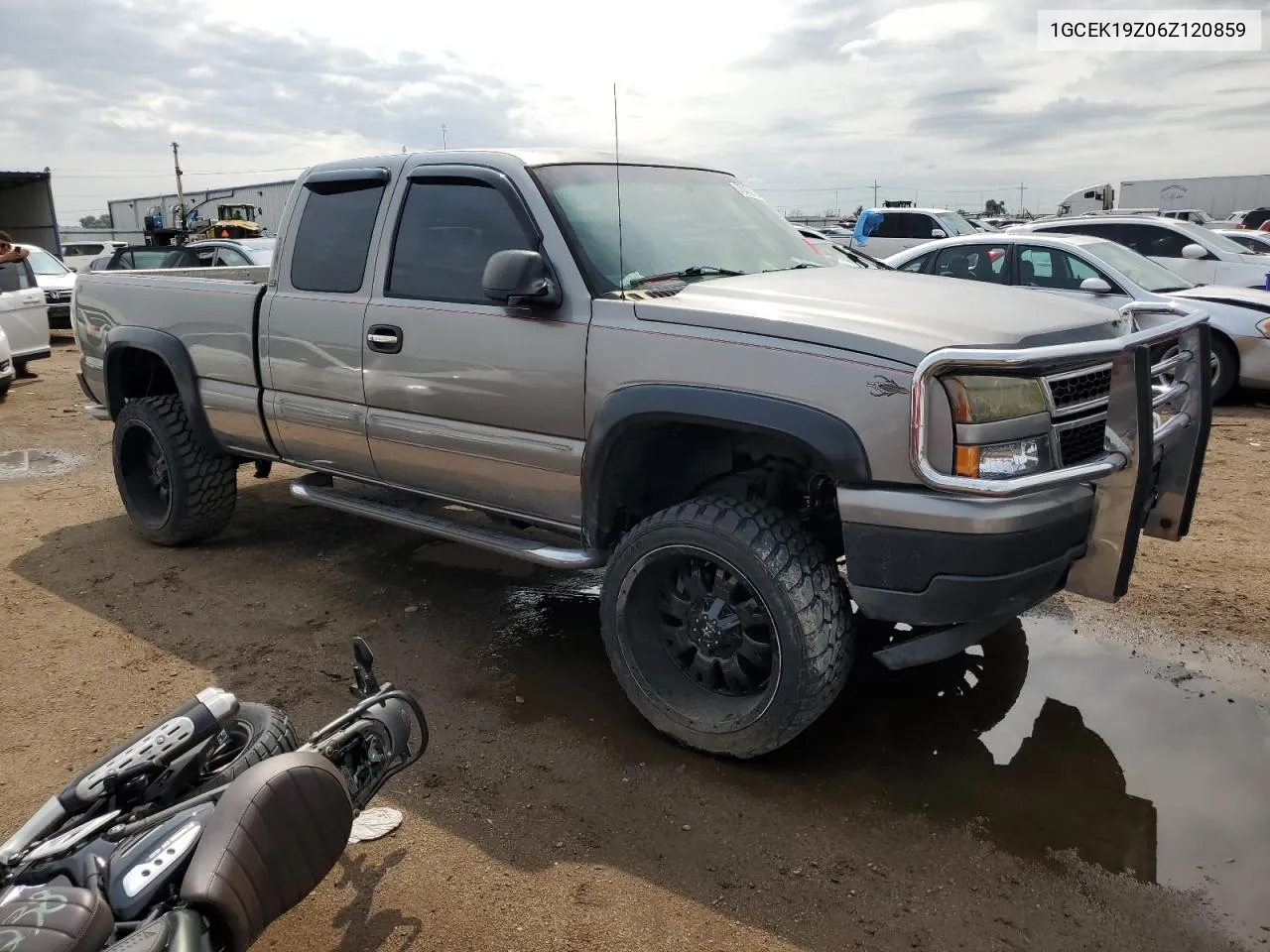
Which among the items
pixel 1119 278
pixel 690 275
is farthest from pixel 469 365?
pixel 1119 278

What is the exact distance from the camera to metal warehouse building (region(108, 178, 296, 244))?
105 ft

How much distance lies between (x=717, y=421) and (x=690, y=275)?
845mm

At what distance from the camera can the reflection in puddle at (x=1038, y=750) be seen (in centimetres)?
285

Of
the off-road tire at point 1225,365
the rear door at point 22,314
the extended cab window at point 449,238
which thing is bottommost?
the off-road tire at point 1225,365

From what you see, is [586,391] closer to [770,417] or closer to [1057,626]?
[770,417]

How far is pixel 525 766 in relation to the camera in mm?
3297

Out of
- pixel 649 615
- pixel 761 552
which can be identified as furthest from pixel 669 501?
pixel 761 552

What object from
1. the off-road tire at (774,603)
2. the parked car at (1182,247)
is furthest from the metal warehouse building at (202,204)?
the off-road tire at (774,603)

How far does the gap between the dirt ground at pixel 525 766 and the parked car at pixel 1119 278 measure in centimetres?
349

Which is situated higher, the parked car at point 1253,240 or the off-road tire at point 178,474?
the parked car at point 1253,240

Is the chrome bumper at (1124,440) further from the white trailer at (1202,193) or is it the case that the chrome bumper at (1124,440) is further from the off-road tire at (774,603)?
the white trailer at (1202,193)

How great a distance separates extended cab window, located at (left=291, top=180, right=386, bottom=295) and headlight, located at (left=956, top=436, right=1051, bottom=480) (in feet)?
9.03

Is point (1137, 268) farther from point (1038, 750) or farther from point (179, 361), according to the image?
point (179, 361)

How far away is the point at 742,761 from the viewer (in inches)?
129
